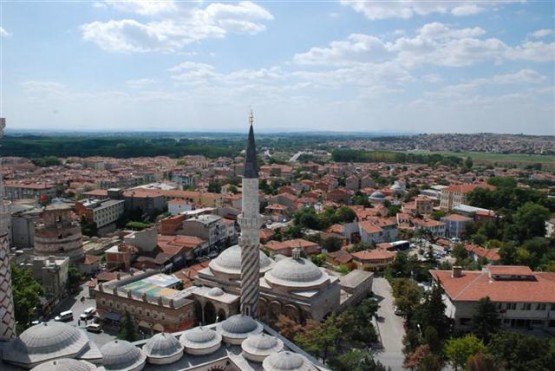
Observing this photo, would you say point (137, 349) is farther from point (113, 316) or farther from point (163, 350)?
point (113, 316)

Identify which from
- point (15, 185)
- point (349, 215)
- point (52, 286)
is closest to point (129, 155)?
point (15, 185)

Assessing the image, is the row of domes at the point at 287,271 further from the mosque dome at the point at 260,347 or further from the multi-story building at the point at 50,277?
the multi-story building at the point at 50,277

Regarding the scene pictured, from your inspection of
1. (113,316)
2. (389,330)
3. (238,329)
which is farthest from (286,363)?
(113,316)

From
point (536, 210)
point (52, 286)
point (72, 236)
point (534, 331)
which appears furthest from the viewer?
point (536, 210)

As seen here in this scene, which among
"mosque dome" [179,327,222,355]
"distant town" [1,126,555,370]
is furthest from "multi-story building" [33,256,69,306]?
"mosque dome" [179,327,222,355]

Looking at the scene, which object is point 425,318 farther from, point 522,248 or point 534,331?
point 522,248

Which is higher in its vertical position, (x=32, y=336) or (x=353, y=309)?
(x=32, y=336)
